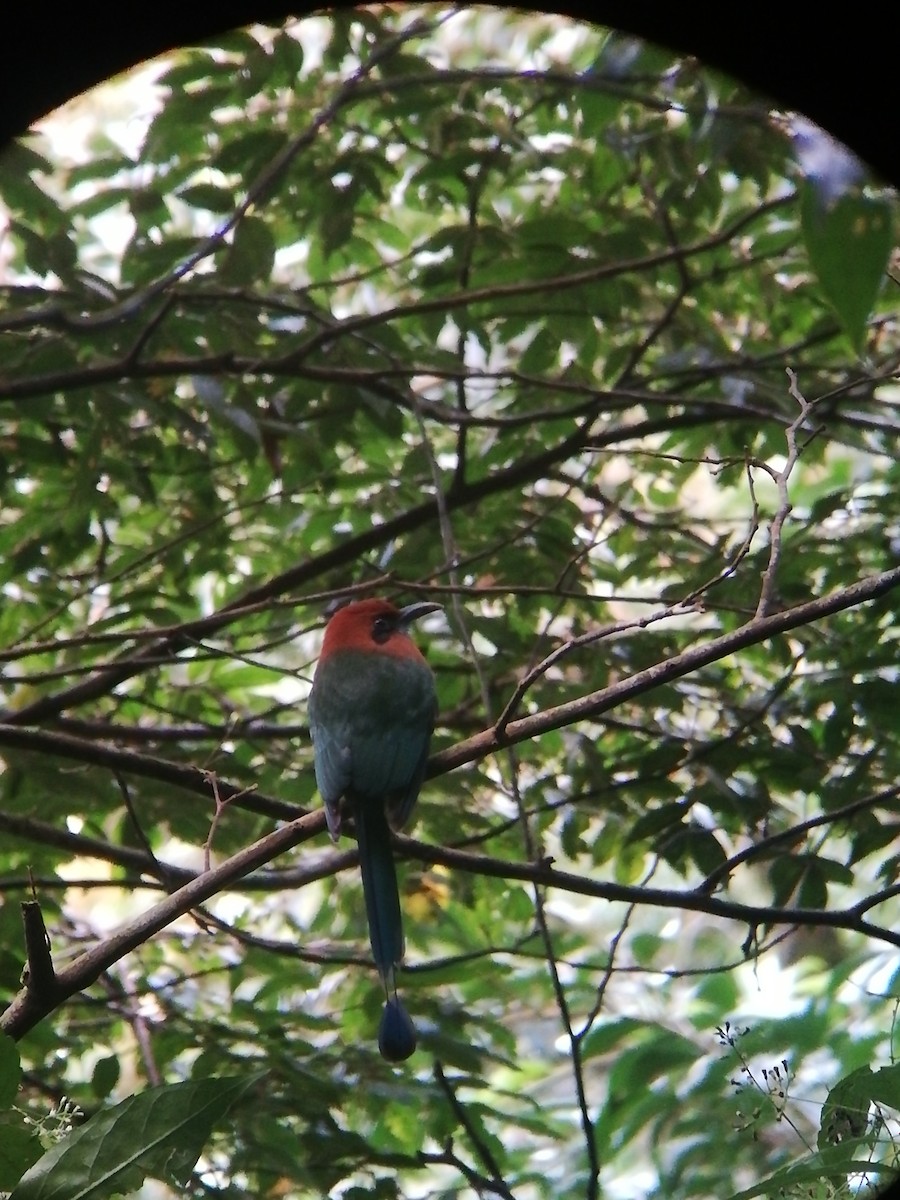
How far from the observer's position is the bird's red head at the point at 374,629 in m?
4.30

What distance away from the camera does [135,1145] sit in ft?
5.83

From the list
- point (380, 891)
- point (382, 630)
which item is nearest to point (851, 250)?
point (380, 891)

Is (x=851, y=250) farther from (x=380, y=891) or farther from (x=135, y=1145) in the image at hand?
(x=380, y=891)

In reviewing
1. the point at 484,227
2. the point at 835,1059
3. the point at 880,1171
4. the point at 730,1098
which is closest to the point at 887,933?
the point at 880,1171

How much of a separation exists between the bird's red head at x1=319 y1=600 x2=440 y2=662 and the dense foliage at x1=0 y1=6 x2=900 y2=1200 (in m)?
0.13

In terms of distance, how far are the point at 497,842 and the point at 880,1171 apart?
2.98m

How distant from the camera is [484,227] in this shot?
460 cm

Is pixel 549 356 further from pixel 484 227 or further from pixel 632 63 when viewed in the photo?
pixel 632 63

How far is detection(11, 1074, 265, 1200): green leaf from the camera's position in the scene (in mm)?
1750

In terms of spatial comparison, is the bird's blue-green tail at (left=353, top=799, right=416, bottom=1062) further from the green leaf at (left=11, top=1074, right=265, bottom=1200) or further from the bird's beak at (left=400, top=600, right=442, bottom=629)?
the green leaf at (left=11, top=1074, right=265, bottom=1200)

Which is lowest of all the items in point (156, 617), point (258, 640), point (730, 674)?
point (730, 674)

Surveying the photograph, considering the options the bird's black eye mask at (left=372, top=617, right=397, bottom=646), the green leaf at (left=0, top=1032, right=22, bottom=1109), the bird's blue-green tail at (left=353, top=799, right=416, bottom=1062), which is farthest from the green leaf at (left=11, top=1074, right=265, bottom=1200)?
Answer: the bird's black eye mask at (left=372, top=617, right=397, bottom=646)

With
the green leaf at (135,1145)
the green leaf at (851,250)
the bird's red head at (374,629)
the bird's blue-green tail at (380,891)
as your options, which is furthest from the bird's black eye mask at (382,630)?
the green leaf at (851,250)

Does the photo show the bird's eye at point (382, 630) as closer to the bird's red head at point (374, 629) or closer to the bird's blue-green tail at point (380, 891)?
the bird's red head at point (374, 629)
